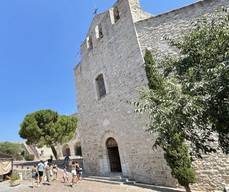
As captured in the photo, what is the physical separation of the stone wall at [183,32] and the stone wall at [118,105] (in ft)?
2.37

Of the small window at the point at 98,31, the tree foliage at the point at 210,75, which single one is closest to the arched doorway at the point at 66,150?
the small window at the point at 98,31

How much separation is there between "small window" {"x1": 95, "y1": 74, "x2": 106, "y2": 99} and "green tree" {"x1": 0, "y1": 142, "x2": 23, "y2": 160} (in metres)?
32.7

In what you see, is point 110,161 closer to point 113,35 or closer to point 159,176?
point 159,176

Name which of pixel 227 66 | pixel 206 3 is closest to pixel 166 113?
pixel 227 66

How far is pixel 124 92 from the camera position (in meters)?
11.8

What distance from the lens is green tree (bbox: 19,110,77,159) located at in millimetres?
24531

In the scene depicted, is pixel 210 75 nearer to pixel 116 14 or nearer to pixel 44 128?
pixel 116 14

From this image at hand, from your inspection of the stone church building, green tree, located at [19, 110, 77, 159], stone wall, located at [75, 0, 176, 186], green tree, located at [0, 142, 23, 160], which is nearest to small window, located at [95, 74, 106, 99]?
the stone church building

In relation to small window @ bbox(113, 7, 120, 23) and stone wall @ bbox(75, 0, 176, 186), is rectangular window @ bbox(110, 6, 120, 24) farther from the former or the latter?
stone wall @ bbox(75, 0, 176, 186)

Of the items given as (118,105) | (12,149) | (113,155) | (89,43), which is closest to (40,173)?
(113,155)

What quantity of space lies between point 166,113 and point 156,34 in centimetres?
785

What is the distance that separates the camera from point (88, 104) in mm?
14898

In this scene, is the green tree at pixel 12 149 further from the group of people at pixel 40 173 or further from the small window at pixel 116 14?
the small window at pixel 116 14

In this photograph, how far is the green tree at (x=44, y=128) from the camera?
2453cm
